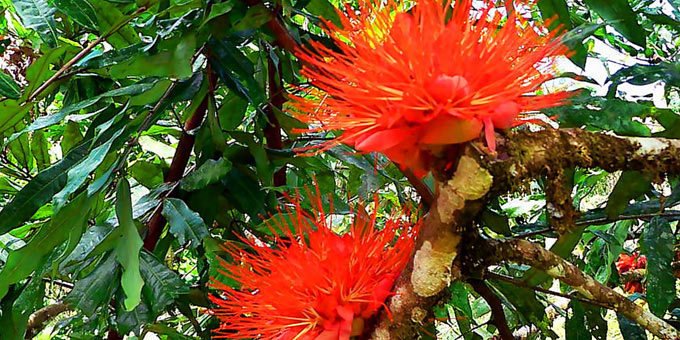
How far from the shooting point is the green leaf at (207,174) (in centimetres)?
77

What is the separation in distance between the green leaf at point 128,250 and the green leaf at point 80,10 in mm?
235

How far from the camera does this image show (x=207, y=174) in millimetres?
778

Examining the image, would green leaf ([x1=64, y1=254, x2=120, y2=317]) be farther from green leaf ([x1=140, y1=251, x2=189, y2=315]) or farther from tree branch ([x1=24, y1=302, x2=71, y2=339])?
tree branch ([x1=24, y1=302, x2=71, y2=339])

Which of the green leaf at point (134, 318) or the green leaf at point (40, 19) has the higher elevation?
the green leaf at point (40, 19)

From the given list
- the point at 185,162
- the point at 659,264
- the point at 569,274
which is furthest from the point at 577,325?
the point at 185,162

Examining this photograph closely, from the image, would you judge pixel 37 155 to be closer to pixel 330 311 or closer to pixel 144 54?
pixel 144 54

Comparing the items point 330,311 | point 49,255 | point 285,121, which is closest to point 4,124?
point 49,255

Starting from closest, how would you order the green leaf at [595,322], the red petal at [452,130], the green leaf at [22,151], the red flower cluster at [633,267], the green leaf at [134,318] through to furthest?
the red petal at [452,130], the green leaf at [134,318], the green leaf at [595,322], the green leaf at [22,151], the red flower cluster at [633,267]

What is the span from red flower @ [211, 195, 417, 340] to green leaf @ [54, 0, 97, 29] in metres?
0.41

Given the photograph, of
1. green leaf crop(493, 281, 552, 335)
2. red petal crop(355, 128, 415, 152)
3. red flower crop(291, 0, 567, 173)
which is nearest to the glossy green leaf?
green leaf crop(493, 281, 552, 335)

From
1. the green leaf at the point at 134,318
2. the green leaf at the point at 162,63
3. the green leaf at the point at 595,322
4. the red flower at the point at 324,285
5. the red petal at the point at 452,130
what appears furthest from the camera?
the green leaf at the point at 595,322

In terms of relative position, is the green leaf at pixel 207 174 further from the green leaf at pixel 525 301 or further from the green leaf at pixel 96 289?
the green leaf at pixel 525 301

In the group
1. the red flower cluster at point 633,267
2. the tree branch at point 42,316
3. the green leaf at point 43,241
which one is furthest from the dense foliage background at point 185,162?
the red flower cluster at point 633,267

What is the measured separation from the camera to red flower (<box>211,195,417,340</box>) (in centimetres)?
54
